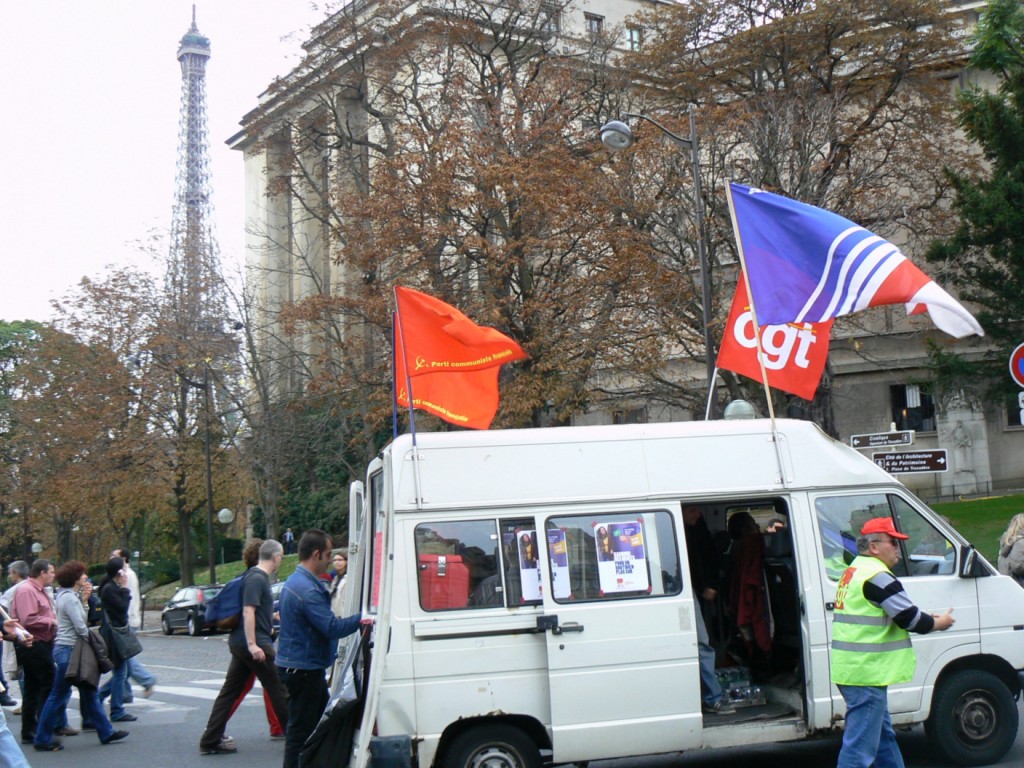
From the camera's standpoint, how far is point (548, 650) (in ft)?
24.5

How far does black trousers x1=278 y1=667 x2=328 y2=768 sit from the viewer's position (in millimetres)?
8133

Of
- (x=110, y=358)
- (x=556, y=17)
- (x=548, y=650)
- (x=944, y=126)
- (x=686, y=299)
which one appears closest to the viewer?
(x=548, y=650)

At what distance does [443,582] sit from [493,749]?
1.11 meters

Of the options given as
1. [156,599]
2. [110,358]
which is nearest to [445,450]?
[110,358]

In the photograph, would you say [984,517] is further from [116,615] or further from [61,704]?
[61,704]

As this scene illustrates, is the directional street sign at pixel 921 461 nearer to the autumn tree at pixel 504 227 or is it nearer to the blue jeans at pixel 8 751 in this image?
the autumn tree at pixel 504 227

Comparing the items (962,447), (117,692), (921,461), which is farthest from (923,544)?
(962,447)

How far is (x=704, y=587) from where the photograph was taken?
9.14 meters

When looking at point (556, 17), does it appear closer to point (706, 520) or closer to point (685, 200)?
point (685, 200)

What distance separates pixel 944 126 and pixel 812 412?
10732 millimetres

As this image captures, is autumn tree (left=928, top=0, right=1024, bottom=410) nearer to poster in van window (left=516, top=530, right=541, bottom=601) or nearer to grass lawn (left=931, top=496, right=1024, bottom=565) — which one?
grass lawn (left=931, top=496, right=1024, bottom=565)

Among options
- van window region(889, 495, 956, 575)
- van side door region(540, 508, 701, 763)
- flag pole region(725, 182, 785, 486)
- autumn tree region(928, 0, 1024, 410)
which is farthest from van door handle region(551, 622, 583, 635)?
autumn tree region(928, 0, 1024, 410)

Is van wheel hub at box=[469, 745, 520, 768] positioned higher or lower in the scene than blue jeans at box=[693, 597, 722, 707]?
lower

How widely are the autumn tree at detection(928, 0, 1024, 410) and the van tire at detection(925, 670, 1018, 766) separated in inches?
880
